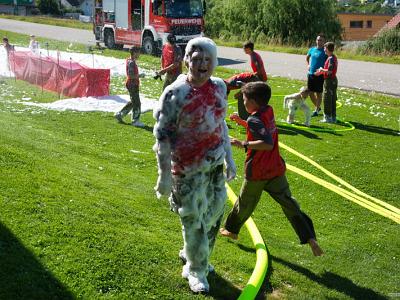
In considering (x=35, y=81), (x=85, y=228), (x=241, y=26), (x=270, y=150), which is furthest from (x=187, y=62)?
(x=241, y=26)

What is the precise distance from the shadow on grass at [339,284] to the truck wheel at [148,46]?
75.3 feet

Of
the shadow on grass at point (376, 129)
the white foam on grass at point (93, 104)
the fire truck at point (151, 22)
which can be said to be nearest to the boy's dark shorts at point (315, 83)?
the shadow on grass at point (376, 129)

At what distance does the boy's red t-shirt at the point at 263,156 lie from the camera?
5.54 meters

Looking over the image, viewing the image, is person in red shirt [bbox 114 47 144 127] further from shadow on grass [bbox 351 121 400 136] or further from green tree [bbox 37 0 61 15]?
green tree [bbox 37 0 61 15]

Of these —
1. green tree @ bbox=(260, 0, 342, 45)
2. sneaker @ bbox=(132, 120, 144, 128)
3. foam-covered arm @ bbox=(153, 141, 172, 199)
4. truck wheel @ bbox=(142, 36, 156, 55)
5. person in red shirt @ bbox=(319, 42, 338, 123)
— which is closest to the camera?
foam-covered arm @ bbox=(153, 141, 172, 199)

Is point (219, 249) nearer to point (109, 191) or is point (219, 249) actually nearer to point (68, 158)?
point (109, 191)

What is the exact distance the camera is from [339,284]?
18.6 feet

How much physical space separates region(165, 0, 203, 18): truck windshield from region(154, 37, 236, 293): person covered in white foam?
901 inches

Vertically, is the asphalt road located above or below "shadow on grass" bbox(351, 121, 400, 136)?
above

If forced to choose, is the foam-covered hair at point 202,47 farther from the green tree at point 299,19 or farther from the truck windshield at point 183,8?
the green tree at point 299,19

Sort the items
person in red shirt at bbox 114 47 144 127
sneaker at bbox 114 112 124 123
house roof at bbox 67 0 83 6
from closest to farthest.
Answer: person in red shirt at bbox 114 47 144 127
sneaker at bbox 114 112 124 123
house roof at bbox 67 0 83 6

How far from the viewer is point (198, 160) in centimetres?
464

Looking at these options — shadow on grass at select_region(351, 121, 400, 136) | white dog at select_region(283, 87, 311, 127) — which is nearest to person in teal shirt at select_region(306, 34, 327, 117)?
white dog at select_region(283, 87, 311, 127)

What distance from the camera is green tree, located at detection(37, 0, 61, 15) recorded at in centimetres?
8125
